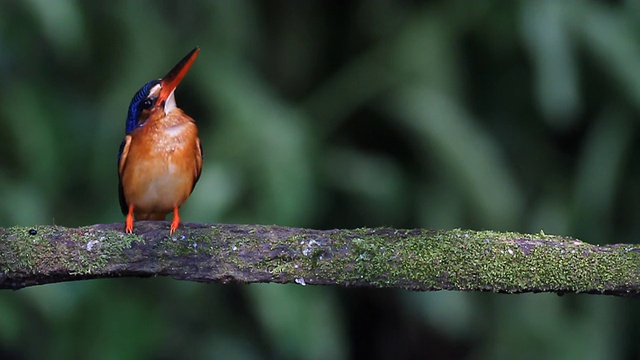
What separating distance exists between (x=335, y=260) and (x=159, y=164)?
631mm

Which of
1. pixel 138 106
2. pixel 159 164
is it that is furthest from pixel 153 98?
pixel 159 164

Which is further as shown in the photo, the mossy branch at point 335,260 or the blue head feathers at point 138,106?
the blue head feathers at point 138,106

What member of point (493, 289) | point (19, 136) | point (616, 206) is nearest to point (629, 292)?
point (493, 289)

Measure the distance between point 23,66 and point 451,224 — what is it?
1.36m

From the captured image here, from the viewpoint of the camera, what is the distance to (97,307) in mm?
2352

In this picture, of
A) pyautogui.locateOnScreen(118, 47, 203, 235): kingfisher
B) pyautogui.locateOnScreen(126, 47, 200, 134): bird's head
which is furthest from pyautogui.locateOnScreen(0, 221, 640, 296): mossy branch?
pyautogui.locateOnScreen(126, 47, 200, 134): bird's head

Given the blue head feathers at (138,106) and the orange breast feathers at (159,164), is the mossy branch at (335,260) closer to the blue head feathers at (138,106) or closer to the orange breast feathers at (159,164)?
the orange breast feathers at (159,164)

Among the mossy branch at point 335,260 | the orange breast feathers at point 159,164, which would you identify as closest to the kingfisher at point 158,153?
the orange breast feathers at point 159,164

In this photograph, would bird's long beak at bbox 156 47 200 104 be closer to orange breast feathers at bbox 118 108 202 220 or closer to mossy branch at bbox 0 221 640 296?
orange breast feathers at bbox 118 108 202 220

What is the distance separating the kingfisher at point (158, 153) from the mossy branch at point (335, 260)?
442 mm

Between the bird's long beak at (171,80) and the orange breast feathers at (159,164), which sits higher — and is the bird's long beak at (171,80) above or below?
above

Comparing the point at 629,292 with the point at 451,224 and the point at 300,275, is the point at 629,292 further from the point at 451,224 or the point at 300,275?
the point at 451,224

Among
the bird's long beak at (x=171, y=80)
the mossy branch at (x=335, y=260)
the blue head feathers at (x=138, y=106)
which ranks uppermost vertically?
the bird's long beak at (x=171, y=80)

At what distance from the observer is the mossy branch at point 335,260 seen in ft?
4.12
